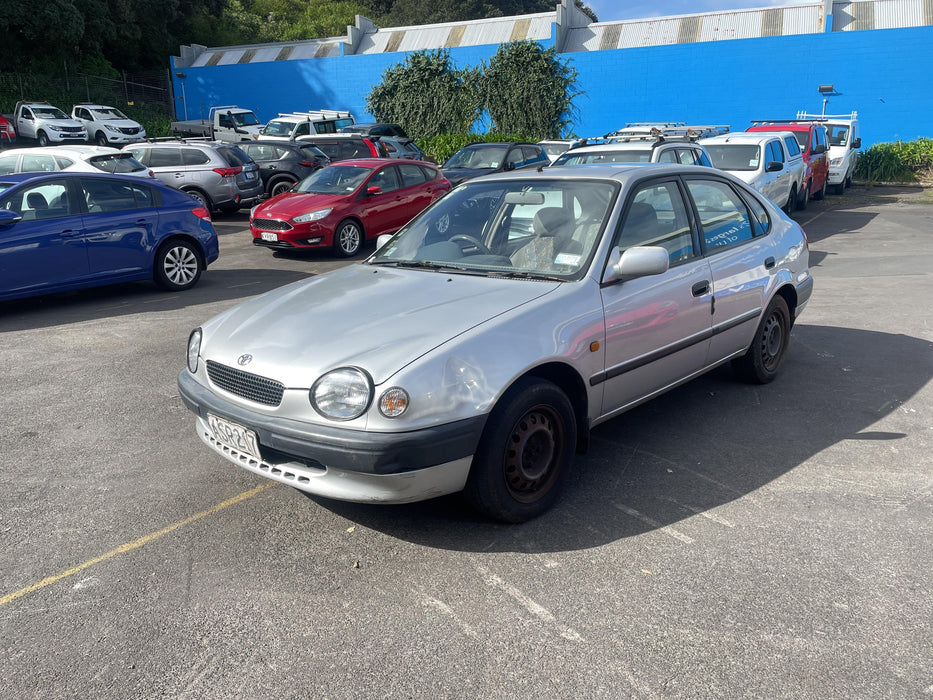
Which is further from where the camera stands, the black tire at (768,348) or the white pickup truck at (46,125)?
the white pickup truck at (46,125)

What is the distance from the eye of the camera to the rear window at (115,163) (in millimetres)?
13648

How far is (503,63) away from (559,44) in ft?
8.31

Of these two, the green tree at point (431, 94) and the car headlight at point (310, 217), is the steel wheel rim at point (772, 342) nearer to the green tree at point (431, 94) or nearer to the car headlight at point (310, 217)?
the car headlight at point (310, 217)

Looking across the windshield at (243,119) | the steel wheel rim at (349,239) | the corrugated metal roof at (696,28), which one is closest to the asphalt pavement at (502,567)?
the steel wheel rim at (349,239)

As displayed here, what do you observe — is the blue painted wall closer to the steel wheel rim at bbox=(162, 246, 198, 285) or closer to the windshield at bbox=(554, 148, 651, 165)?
the windshield at bbox=(554, 148, 651, 165)

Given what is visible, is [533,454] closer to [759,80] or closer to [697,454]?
[697,454]

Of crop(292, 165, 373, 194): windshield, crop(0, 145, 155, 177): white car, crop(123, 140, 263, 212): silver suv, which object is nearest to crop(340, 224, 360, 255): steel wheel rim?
crop(292, 165, 373, 194): windshield

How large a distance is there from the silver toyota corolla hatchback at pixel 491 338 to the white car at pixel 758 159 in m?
8.65

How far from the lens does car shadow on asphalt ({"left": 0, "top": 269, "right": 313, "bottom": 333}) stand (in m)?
8.45

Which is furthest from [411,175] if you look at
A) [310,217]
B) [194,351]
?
[194,351]

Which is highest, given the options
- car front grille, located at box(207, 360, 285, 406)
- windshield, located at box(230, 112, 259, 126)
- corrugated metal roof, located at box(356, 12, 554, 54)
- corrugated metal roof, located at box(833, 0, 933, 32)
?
corrugated metal roof, located at box(356, 12, 554, 54)

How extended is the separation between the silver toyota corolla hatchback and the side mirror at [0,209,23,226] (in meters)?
5.10

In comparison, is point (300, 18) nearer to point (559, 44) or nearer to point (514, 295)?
point (559, 44)

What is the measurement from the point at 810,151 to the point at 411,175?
9.92 meters
